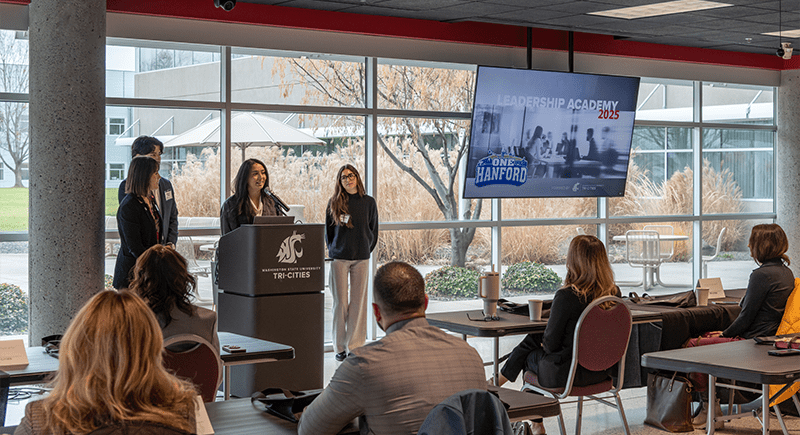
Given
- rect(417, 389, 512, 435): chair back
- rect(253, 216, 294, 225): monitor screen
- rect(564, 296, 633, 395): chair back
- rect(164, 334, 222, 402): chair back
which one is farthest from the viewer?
rect(253, 216, 294, 225): monitor screen

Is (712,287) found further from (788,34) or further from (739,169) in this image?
(739,169)

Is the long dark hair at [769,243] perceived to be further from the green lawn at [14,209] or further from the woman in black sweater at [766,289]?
the green lawn at [14,209]

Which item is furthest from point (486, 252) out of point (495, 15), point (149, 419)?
point (149, 419)

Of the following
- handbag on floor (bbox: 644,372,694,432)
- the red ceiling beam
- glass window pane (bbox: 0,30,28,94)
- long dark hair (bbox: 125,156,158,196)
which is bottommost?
handbag on floor (bbox: 644,372,694,432)

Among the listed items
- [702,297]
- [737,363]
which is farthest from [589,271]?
[702,297]

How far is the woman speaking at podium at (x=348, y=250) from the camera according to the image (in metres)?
7.13

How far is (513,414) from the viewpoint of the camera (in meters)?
2.87

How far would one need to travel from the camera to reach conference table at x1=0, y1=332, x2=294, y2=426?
320 centimetres

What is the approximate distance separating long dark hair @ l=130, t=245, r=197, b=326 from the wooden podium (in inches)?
72.7

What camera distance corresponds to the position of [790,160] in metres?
10.7

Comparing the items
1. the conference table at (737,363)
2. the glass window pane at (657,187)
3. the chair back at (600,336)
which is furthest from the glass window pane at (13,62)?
the glass window pane at (657,187)

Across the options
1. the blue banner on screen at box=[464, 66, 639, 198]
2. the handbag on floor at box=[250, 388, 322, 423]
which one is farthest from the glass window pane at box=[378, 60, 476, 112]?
the handbag on floor at box=[250, 388, 322, 423]

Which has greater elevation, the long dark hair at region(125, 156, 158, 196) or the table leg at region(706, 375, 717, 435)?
the long dark hair at region(125, 156, 158, 196)

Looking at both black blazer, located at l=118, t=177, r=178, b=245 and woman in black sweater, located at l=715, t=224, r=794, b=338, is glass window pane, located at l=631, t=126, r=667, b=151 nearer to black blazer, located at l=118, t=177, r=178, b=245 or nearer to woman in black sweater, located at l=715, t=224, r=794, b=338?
woman in black sweater, located at l=715, t=224, r=794, b=338
